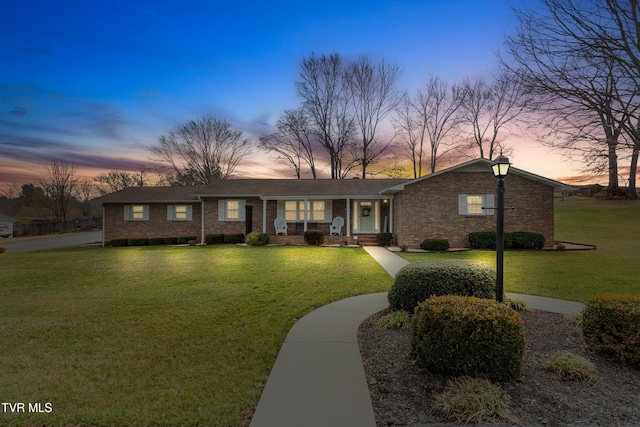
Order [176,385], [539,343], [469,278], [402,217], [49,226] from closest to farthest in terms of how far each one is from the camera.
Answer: [176,385] → [539,343] → [469,278] → [402,217] → [49,226]

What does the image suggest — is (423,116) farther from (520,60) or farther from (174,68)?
(520,60)

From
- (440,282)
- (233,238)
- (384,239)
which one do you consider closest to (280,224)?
(233,238)

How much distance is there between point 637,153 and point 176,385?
7558 millimetres

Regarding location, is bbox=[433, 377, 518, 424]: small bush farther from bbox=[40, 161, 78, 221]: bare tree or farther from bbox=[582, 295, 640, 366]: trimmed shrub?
bbox=[40, 161, 78, 221]: bare tree

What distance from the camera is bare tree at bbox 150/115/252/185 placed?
35.5 meters

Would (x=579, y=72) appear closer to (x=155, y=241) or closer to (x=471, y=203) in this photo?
(x=471, y=203)

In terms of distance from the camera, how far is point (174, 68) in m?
14.2

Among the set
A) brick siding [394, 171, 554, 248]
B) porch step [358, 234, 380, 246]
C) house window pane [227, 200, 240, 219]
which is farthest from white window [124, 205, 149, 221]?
brick siding [394, 171, 554, 248]

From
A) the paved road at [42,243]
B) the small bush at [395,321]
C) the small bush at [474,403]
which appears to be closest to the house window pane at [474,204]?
the small bush at [395,321]

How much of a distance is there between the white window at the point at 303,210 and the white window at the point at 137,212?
934cm

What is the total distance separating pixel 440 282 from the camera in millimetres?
4992

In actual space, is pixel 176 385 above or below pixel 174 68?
below

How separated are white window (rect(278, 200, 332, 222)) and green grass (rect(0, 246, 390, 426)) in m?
10.2

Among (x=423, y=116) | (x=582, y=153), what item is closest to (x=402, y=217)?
(x=582, y=153)
